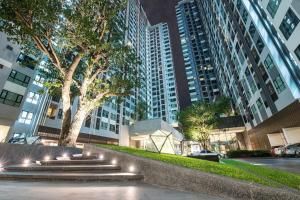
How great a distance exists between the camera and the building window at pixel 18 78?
25.9m

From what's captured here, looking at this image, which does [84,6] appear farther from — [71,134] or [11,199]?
[11,199]

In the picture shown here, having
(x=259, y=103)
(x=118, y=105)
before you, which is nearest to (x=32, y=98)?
(x=118, y=105)

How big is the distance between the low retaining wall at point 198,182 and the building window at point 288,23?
67.3 feet

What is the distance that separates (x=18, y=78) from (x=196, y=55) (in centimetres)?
8426

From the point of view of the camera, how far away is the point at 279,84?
22.4 metres

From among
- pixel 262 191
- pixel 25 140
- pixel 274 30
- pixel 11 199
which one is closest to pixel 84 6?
pixel 25 140

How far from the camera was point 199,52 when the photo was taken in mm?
95750

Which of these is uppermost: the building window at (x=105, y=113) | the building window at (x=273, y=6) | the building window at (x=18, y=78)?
the building window at (x=273, y=6)

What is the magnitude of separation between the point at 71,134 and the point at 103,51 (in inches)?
241

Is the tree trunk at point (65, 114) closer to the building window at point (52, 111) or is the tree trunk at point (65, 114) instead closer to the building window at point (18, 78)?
the building window at point (18, 78)

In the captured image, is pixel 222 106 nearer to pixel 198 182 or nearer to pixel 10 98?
pixel 10 98

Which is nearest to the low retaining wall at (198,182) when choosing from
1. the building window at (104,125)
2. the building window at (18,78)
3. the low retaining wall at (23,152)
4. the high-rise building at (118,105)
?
the low retaining wall at (23,152)

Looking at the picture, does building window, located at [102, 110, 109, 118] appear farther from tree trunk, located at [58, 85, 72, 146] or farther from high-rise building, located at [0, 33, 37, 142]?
tree trunk, located at [58, 85, 72, 146]

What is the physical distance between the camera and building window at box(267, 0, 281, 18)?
2010 centimetres
